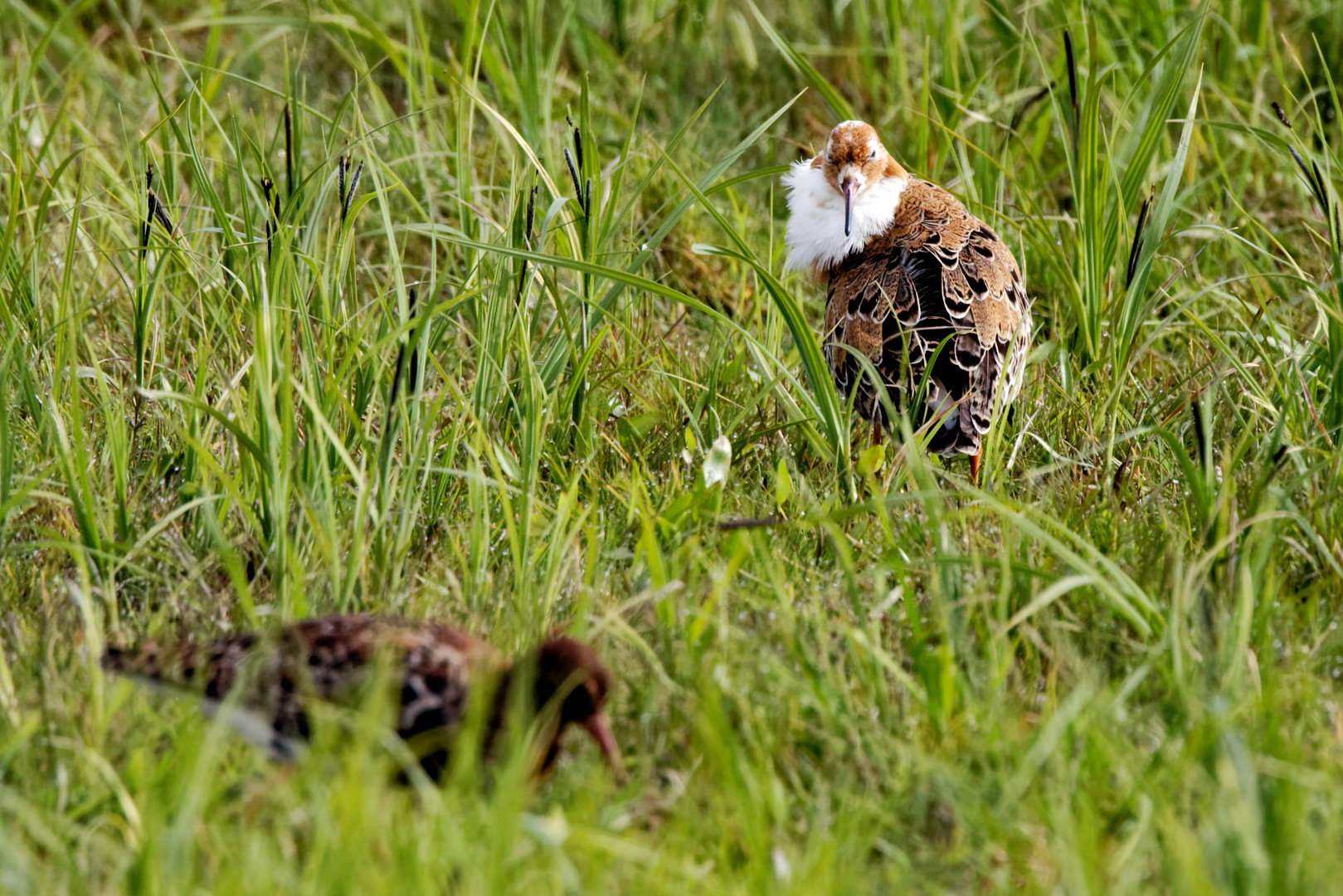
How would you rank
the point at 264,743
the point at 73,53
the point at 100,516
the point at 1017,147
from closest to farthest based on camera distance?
the point at 264,743
the point at 100,516
the point at 1017,147
the point at 73,53

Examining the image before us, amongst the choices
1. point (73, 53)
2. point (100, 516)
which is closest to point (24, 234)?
point (73, 53)

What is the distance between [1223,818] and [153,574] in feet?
8.45

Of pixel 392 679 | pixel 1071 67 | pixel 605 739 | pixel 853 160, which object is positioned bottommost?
pixel 605 739

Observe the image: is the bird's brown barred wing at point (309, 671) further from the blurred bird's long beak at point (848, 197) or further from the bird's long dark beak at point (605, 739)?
the blurred bird's long beak at point (848, 197)

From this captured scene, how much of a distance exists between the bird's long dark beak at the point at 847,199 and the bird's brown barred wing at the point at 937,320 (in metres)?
0.14

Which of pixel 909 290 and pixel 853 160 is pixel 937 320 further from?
pixel 853 160

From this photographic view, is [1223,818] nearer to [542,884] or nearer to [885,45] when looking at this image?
[542,884]

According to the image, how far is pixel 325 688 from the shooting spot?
2902 mm

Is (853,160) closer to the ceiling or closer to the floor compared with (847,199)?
closer to the ceiling

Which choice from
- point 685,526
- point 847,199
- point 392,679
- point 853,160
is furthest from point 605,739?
point 853,160

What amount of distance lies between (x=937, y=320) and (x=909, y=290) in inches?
6.5

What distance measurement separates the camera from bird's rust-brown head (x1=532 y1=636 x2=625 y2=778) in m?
2.85

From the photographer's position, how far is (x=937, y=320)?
4539 mm

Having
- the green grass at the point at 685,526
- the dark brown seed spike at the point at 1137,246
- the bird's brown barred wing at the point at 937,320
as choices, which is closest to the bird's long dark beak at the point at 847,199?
the bird's brown barred wing at the point at 937,320
